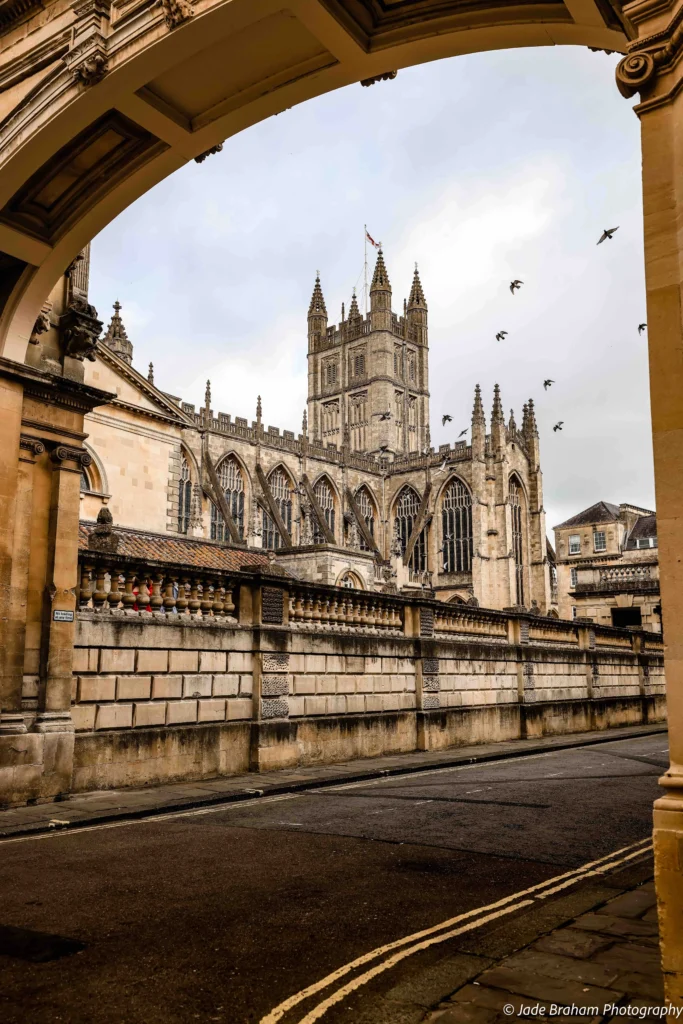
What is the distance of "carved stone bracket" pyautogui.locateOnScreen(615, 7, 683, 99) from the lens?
4.41 m

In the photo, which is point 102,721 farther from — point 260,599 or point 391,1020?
point 391,1020

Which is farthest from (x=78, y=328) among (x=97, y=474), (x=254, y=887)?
(x=97, y=474)

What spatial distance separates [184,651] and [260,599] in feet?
5.76

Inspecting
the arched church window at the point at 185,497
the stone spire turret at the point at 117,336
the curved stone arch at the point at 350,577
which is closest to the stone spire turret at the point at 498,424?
the arched church window at the point at 185,497

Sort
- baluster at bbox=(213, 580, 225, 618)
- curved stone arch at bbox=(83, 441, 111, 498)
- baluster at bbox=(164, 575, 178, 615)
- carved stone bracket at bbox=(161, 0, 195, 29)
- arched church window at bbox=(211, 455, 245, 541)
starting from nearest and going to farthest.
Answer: carved stone bracket at bbox=(161, 0, 195, 29)
baluster at bbox=(164, 575, 178, 615)
baluster at bbox=(213, 580, 225, 618)
curved stone arch at bbox=(83, 441, 111, 498)
arched church window at bbox=(211, 455, 245, 541)

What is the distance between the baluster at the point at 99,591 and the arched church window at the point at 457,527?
58.1 metres

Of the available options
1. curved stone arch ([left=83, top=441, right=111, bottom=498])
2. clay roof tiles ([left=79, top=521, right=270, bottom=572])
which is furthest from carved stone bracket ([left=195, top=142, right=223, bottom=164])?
curved stone arch ([left=83, top=441, right=111, bottom=498])

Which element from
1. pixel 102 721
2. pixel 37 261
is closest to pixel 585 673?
pixel 102 721

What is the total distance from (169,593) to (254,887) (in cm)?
685

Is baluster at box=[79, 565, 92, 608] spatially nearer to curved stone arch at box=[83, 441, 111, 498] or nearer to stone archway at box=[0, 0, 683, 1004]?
stone archway at box=[0, 0, 683, 1004]

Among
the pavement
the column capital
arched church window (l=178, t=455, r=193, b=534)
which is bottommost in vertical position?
the pavement

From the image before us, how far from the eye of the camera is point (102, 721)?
11367mm

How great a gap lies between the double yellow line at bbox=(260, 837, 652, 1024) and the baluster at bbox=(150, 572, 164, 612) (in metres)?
7.11

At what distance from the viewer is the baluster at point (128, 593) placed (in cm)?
1200
